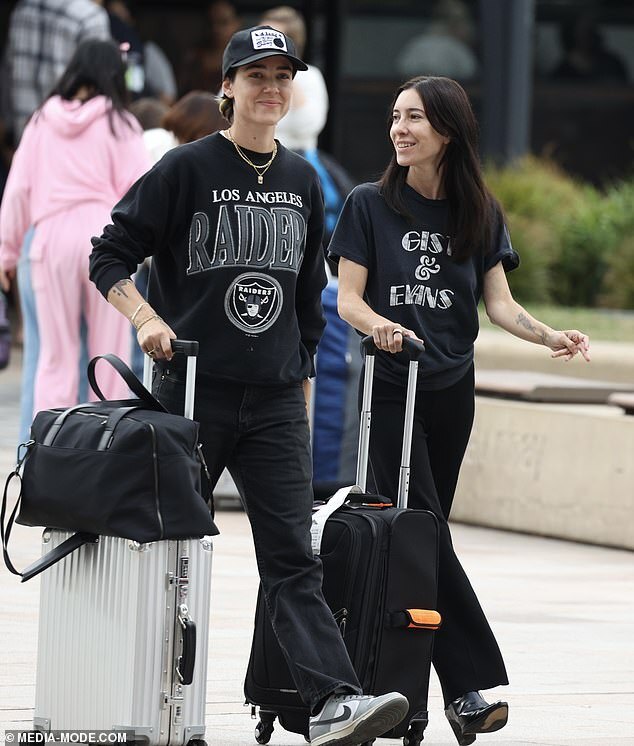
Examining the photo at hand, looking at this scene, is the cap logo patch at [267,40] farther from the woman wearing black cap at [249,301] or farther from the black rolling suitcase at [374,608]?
the black rolling suitcase at [374,608]

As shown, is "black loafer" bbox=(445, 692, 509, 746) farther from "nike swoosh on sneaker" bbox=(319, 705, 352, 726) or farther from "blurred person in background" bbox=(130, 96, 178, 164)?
"blurred person in background" bbox=(130, 96, 178, 164)

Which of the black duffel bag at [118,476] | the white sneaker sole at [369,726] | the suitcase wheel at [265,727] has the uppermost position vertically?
the black duffel bag at [118,476]

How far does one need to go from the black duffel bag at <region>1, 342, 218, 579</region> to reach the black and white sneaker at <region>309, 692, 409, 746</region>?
0.52 metres

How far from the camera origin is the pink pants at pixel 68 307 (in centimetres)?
865

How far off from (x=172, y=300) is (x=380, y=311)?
691 millimetres

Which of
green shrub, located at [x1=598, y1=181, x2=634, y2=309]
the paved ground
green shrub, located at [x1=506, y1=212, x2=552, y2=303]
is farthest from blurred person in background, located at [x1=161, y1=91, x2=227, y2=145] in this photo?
green shrub, located at [x1=598, y1=181, x2=634, y2=309]

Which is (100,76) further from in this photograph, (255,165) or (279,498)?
(279,498)

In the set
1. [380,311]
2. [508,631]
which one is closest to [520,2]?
[508,631]

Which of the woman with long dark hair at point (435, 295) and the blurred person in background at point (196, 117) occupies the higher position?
the blurred person in background at point (196, 117)

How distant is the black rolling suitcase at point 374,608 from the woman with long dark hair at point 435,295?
213mm

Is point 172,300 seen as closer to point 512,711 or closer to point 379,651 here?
point 379,651

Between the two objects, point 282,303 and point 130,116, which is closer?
point 282,303

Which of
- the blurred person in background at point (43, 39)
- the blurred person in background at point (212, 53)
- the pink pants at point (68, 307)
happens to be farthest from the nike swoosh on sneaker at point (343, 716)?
the blurred person in background at point (212, 53)

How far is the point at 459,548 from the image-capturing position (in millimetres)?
8477
